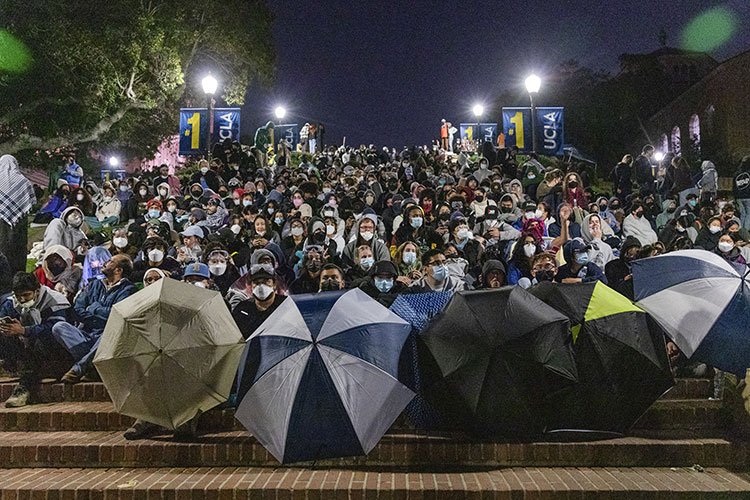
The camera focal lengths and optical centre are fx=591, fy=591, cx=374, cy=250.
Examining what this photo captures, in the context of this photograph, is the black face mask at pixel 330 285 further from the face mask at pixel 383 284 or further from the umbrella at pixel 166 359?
the umbrella at pixel 166 359

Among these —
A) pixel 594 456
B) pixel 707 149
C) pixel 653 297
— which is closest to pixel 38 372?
pixel 594 456

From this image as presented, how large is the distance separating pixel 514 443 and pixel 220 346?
279 cm

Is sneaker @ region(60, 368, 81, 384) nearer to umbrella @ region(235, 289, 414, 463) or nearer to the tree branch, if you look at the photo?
umbrella @ region(235, 289, 414, 463)

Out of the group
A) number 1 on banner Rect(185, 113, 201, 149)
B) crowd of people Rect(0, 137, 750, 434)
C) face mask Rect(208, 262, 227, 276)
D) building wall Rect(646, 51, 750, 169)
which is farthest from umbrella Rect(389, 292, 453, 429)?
building wall Rect(646, 51, 750, 169)

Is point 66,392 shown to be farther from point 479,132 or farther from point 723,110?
point 723,110

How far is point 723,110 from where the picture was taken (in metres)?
31.4

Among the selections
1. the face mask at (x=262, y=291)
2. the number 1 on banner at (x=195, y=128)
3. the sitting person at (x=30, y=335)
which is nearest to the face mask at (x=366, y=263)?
the face mask at (x=262, y=291)

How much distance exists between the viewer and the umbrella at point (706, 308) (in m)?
5.07

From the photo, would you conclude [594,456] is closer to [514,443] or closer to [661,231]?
[514,443]

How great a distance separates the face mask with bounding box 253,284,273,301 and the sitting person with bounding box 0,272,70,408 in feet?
7.59

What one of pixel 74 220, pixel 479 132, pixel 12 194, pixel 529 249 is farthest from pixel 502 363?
pixel 479 132

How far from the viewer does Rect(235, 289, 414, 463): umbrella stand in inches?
176

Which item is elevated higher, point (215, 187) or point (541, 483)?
point (215, 187)

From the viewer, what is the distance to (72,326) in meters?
6.65
